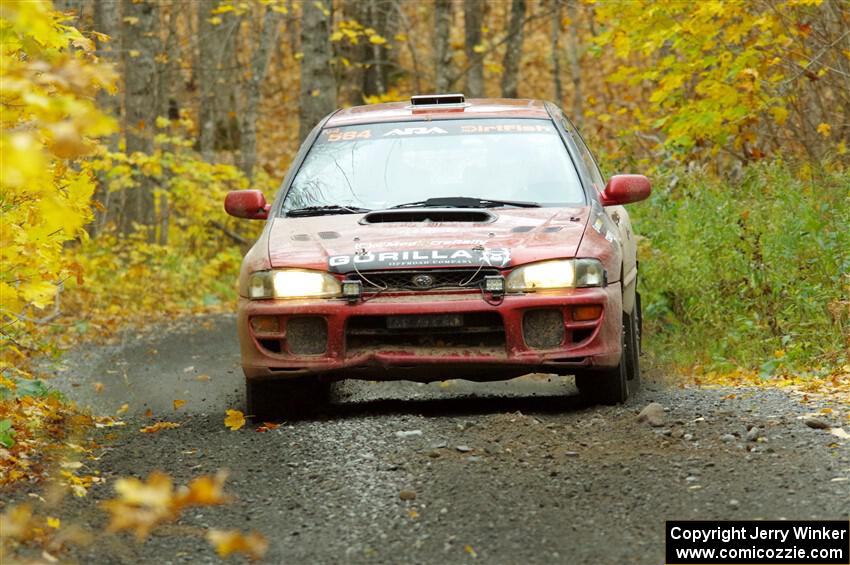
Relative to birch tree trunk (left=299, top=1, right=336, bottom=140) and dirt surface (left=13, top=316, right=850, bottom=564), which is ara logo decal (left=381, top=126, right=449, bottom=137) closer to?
dirt surface (left=13, top=316, right=850, bottom=564)

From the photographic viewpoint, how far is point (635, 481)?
17.6 ft

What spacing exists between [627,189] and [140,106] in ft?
42.0

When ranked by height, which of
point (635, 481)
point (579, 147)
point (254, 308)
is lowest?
point (635, 481)

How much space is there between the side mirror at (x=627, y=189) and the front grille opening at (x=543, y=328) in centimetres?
126

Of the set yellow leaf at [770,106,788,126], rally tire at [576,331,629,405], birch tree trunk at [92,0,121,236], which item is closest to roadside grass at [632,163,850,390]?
yellow leaf at [770,106,788,126]

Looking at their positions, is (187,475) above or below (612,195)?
below

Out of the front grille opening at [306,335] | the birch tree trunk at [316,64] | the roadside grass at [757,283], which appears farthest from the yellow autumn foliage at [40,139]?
the birch tree trunk at [316,64]

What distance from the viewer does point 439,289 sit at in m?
6.81

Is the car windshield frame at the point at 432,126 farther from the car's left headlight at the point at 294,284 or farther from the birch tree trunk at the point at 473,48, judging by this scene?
the birch tree trunk at the point at 473,48

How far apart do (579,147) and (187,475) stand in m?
3.78

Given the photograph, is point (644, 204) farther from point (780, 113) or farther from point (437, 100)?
point (437, 100)

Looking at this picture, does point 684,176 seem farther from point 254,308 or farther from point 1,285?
point 1,285

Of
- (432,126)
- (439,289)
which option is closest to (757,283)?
(432,126)

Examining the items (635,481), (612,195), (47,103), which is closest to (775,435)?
(635,481)
